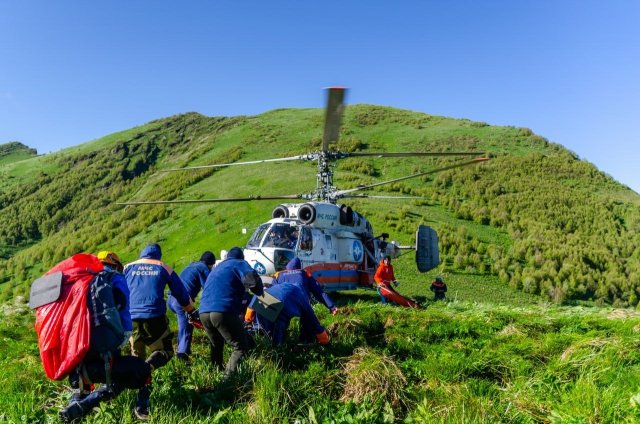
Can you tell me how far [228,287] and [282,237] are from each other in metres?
6.89

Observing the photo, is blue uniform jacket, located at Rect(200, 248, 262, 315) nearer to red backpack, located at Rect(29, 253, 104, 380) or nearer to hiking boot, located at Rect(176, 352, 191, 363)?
hiking boot, located at Rect(176, 352, 191, 363)

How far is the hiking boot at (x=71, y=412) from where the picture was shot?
448cm

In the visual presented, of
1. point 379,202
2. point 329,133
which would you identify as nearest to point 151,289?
point 329,133

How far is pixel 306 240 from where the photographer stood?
13703 millimetres

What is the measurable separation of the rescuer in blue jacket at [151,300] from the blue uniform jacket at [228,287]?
308mm

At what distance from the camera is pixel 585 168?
44375 mm

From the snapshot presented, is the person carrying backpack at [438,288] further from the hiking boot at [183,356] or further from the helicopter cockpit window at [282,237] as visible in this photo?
the hiking boot at [183,356]

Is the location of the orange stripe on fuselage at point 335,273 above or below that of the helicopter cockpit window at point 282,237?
below

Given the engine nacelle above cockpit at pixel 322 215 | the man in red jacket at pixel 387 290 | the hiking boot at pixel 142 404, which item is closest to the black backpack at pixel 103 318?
the hiking boot at pixel 142 404

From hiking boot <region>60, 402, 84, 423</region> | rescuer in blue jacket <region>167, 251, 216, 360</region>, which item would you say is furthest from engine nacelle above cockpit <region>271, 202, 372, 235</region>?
hiking boot <region>60, 402, 84, 423</region>

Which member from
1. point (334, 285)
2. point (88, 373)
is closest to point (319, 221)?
point (334, 285)

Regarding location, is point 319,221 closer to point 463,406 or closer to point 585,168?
point 463,406

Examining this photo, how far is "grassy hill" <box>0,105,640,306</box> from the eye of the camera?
2519cm

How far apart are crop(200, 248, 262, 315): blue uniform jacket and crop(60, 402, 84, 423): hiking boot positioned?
2176mm
